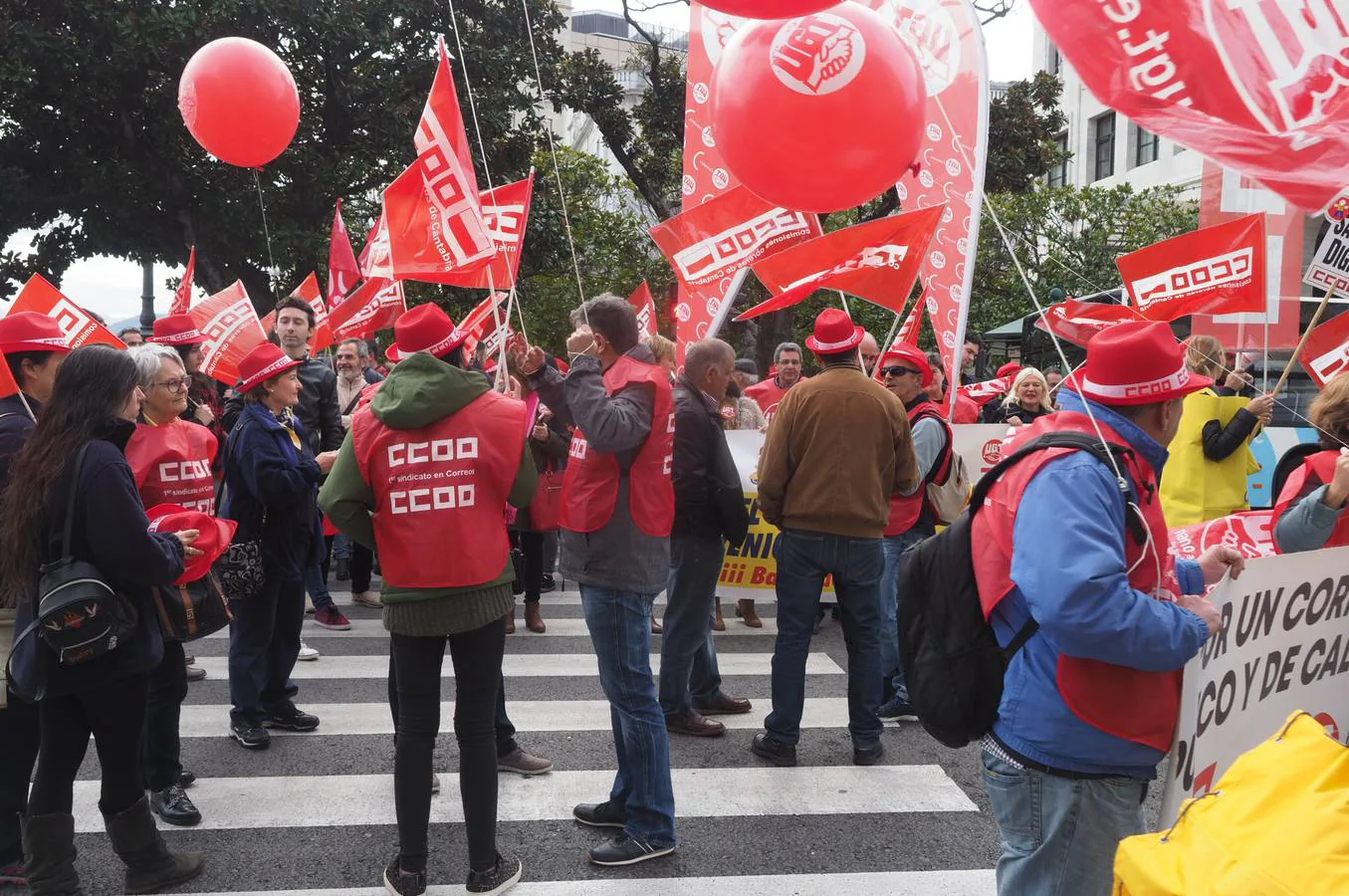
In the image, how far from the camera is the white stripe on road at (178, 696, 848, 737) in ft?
17.4

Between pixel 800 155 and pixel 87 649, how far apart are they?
332 cm

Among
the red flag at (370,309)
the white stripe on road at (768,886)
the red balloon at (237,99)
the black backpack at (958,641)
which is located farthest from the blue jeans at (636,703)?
the red balloon at (237,99)

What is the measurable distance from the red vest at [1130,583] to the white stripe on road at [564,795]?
2.18 m

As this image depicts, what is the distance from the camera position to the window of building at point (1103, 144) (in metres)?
40.3

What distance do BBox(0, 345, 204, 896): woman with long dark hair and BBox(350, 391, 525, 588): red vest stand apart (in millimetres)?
742

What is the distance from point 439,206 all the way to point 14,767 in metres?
2.98

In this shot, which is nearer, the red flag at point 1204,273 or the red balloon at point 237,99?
the red flag at point 1204,273

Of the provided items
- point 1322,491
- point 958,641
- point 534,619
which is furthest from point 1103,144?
point 958,641

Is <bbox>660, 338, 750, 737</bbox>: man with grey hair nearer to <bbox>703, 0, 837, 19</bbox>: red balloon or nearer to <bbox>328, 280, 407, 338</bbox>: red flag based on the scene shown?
<bbox>703, 0, 837, 19</bbox>: red balloon

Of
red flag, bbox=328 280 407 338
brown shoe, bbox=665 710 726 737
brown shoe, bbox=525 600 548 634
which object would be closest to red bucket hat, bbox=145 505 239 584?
brown shoe, bbox=665 710 726 737

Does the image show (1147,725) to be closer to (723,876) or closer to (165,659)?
(723,876)

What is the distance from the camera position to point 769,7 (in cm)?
348

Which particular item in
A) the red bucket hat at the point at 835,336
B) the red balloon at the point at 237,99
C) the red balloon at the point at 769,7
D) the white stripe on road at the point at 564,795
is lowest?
the white stripe on road at the point at 564,795

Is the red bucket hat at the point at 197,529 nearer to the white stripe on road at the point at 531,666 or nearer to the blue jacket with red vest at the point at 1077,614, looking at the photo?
the white stripe on road at the point at 531,666
